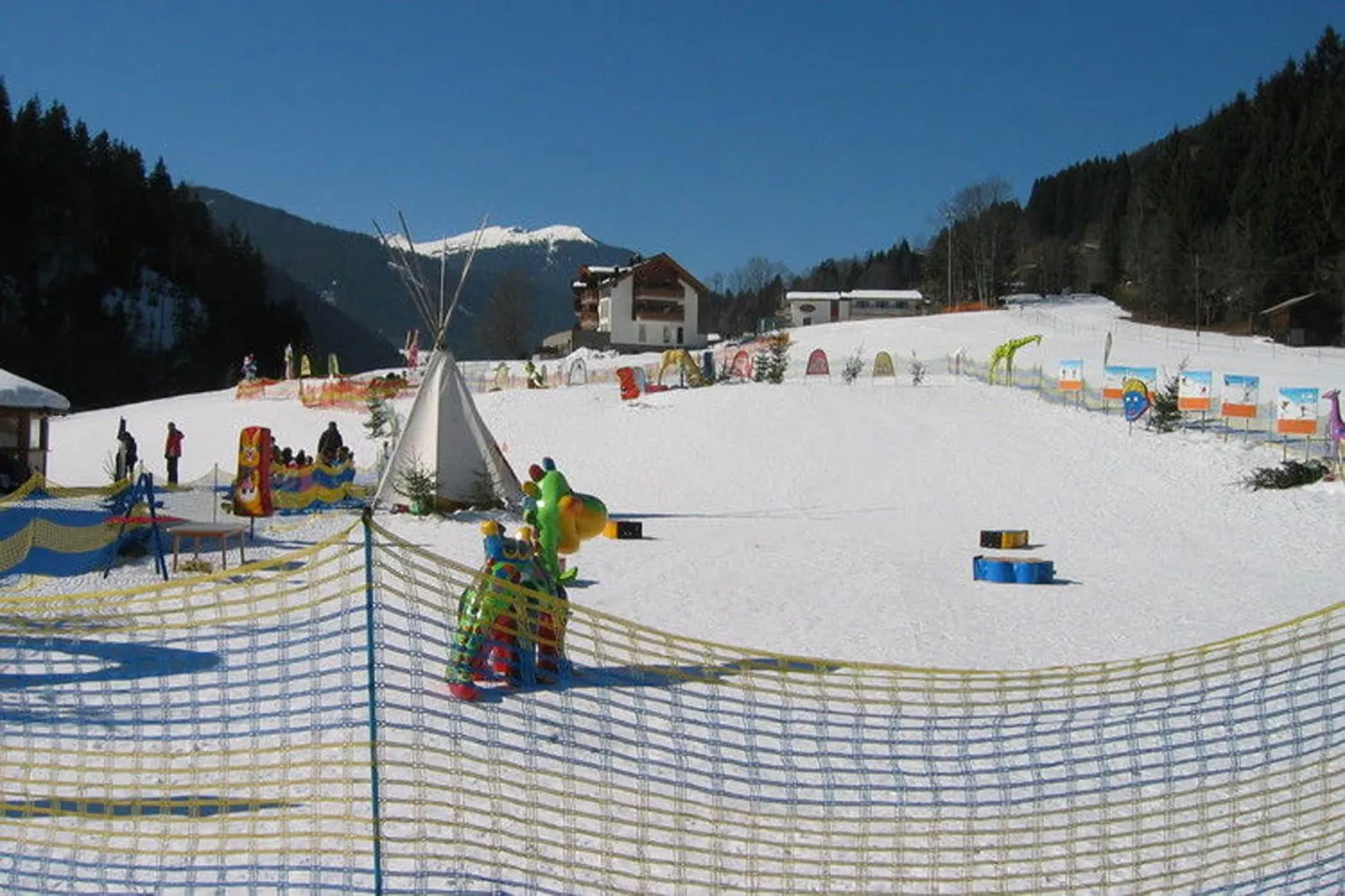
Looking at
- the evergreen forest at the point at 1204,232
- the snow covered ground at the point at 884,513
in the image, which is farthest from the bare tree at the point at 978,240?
the snow covered ground at the point at 884,513

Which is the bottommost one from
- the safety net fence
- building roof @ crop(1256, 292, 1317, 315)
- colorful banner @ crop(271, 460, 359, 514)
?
the safety net fence

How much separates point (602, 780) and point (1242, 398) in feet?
77.2

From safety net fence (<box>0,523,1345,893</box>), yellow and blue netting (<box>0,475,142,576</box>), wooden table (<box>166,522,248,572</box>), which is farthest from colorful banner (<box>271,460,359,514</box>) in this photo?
safety net fence (<box>0,523,1345,893</box>)

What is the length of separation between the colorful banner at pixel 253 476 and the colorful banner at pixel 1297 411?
19.2m

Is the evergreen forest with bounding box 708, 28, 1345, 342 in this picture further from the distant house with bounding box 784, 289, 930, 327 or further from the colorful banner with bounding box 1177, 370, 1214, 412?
the colorful banner with bounding box 1177, 370, 1214, 412

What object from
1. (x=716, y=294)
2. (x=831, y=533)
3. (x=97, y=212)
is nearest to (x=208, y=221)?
(x=97, y=212)

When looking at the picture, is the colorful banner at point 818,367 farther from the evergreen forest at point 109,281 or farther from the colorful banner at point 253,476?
the evergreen forest at point 109,281

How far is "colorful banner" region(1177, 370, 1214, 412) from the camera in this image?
1024 inches

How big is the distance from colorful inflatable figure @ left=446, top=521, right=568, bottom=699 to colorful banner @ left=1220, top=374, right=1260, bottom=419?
21.0 meters

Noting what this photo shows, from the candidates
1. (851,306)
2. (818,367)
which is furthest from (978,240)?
(818,367)

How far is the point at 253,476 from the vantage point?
1545 cm

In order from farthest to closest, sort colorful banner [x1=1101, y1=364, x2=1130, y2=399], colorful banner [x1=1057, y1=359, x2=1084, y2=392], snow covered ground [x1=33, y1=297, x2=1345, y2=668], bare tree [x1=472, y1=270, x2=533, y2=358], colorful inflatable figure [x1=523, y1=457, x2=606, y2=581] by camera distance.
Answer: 1. bare tree [x1=472, y1=270, x2=533, y2=358]
2. colorful banner [x1=1057, y1=359, x2=1084, y2=392]
3. colorful banner [x1=1101, y1=364, x2=1130, y2=399]
4. snow covered ground [x1=33, y1=297, x2=1345, y2=668]
5. colorful inflatable figure [x1=523, y1=457, x2=606, y2=581]

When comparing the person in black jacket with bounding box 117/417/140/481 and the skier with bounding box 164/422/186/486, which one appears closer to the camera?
the person in black jacket with bounding box 117/417/140/481

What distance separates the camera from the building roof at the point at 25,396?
798 inches
